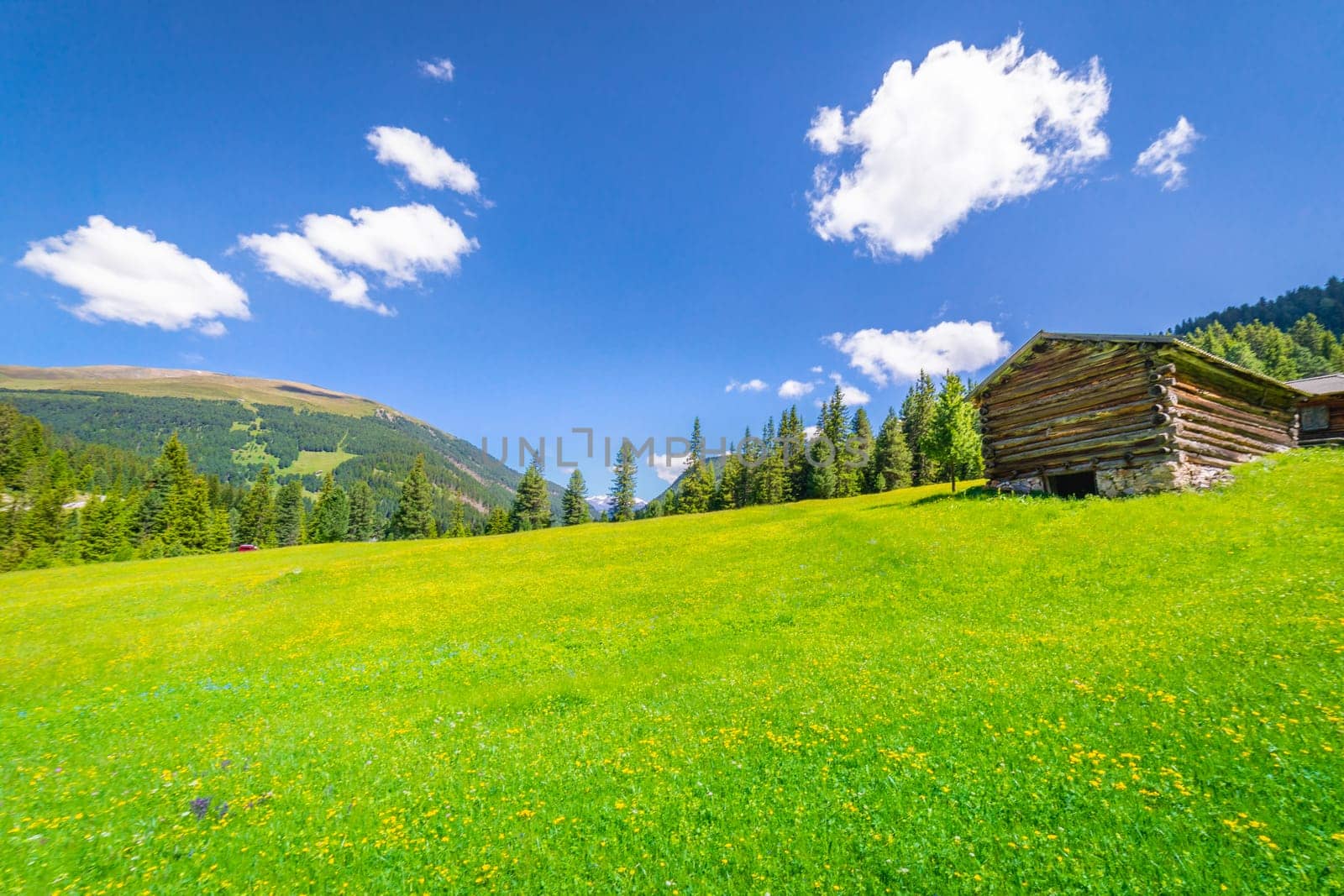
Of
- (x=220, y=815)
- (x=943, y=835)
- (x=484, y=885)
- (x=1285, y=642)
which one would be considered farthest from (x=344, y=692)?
(x=1285, y=642)

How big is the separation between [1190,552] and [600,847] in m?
20.0

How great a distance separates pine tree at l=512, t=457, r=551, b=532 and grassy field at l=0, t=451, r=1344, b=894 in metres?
72.2

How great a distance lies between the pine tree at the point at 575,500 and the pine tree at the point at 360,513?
46266 millimetres

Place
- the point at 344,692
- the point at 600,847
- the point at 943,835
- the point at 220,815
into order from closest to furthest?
the point at 943,835 → the point at 600,847 → the point at 220,815 → the point at 344,692

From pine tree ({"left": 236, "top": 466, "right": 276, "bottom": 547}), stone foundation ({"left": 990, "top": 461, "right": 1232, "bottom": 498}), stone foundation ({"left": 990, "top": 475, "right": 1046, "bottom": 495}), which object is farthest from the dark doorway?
pine tree ({"left": 236, "top": 466, "right": 276, "bottom": 547})

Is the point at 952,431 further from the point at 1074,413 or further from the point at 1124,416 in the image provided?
the point at 1124,416

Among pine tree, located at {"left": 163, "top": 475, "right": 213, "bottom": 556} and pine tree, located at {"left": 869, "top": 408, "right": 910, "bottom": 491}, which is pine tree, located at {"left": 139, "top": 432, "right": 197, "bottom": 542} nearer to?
pine tree, located at {"left": 163, "top": 475, "right": 213, "bottom": 556}

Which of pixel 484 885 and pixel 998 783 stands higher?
pixel 998 783

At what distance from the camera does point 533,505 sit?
313ft

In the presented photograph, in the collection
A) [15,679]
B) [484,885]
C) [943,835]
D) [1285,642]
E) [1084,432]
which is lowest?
[15,679]

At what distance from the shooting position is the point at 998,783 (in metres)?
7.16

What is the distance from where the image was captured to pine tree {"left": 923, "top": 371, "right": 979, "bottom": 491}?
4856cm

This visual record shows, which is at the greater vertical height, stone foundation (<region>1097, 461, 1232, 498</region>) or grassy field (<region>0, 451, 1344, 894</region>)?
stone foundation (<region>1097, 461, 1232, 498</region>)

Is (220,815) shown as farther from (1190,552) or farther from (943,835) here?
(1190,552)
